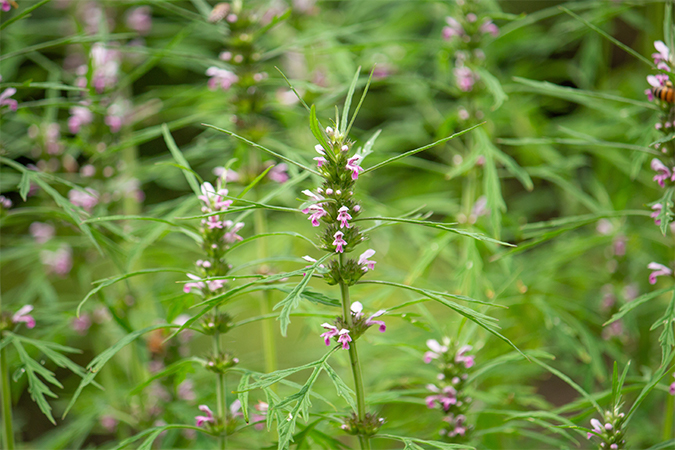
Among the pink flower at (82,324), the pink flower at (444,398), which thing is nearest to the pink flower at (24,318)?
the pink flower at (82,324)

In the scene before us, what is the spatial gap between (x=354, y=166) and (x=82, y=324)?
143 cm

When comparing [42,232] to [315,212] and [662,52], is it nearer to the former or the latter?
[315,212]

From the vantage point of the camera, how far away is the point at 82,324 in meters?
1.99

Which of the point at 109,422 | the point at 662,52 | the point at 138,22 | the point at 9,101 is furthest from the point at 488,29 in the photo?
the point at 109,422

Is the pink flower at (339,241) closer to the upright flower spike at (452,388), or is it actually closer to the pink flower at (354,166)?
the pink flower at (354,166)

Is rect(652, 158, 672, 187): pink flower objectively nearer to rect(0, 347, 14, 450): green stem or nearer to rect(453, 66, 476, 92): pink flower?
rect(453, 66, 476, 92): pink flower

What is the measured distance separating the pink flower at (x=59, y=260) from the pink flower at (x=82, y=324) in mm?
178

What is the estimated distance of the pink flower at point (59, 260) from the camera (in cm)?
201

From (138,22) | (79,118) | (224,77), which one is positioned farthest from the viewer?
(138,22)

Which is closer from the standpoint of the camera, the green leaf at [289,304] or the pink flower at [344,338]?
the green leaf at [289,304]

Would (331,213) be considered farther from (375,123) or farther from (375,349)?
(375,123)

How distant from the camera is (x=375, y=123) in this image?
4117 millimetres

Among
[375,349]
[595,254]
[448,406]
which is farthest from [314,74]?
[595,254]

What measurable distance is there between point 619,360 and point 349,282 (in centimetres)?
114
